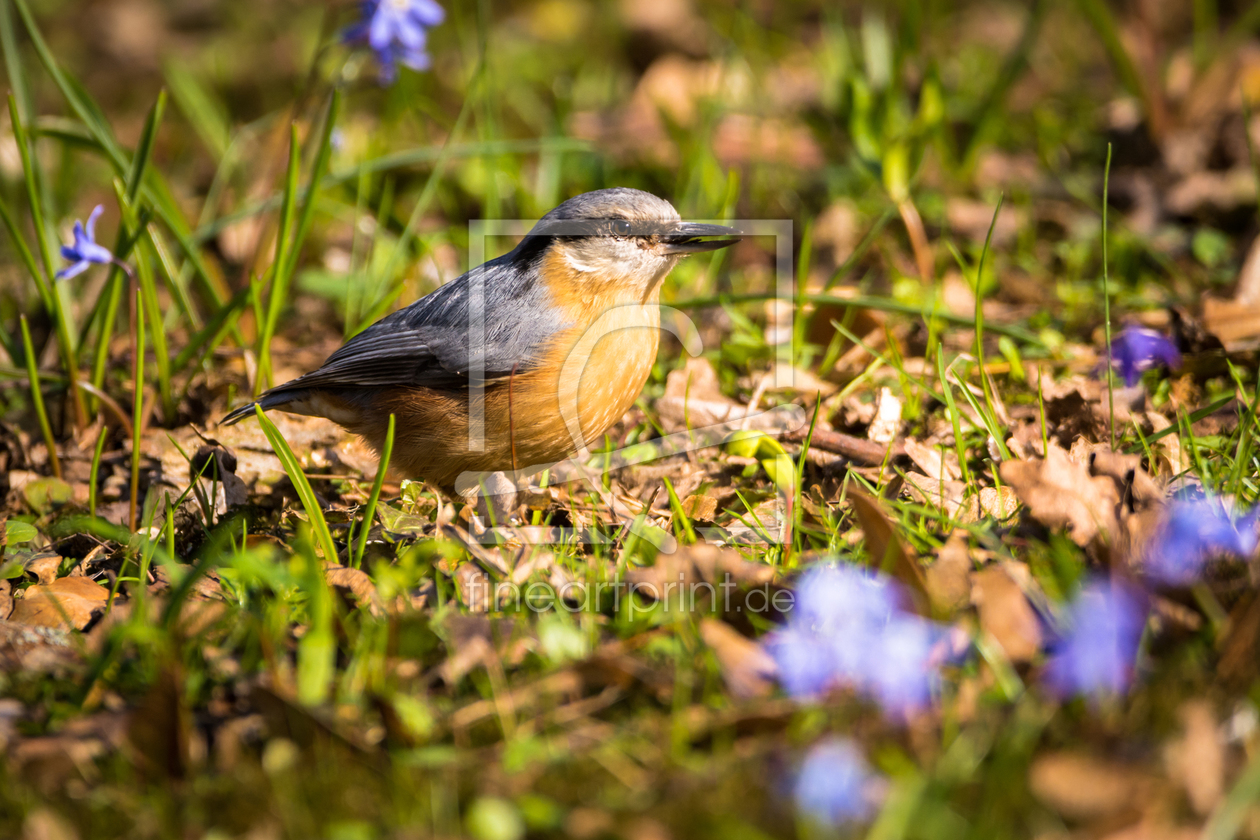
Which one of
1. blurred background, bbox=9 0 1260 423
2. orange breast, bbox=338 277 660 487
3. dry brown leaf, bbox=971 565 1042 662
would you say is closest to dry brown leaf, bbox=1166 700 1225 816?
dry brown leaf, bbox=971 565 1042 662

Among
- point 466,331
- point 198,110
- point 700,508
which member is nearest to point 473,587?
point 700,508

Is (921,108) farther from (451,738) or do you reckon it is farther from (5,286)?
(5,286)

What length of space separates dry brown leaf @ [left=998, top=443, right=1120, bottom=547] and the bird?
1489 millimetres

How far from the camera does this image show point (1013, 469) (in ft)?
8.30

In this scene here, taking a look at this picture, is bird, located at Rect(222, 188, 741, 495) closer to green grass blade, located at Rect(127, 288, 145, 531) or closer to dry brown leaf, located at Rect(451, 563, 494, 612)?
green grass blade, located at Rect(127, 288, 145, 531)

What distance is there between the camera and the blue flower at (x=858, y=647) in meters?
1.94

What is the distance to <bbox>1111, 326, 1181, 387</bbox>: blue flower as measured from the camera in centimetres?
344

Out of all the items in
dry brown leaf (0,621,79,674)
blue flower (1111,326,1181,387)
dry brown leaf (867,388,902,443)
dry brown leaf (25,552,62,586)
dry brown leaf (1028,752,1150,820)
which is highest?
blue flower (1111,326,1181,387)

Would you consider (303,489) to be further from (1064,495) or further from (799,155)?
(799,155)

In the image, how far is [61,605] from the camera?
9.10 feet

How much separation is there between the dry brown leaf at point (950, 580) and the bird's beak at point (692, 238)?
1754 millimetres

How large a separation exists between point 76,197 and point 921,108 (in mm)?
5230

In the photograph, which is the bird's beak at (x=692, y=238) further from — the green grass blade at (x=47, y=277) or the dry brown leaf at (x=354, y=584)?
the green grass blade at (x=47, y=277)

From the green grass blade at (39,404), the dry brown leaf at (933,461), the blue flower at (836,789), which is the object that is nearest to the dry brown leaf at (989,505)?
the dry brown leaf at (933,461)
